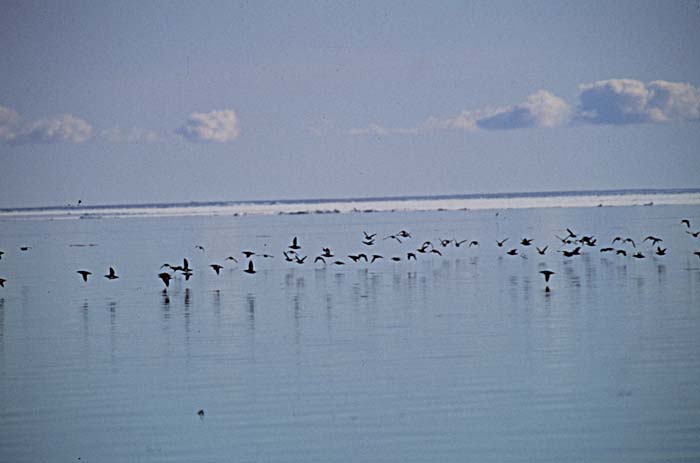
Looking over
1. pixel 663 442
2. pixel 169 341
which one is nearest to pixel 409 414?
pixel 663 442

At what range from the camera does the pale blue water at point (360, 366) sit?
500 inches

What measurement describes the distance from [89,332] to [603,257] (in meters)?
19.2

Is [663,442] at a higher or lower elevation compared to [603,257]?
lower

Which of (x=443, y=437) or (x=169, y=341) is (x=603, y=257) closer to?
(x=169, y=341)

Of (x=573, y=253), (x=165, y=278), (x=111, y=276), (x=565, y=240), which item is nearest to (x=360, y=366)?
(x=165, y=278)

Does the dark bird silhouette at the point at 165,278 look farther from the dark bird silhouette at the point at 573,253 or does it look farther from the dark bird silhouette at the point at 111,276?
the dark bird silhouette at the point at 573,253

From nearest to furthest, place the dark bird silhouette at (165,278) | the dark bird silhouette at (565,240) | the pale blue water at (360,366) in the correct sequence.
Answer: the pale blue water at (360,366)
the dark bird silhouette at (165,278)
the dark bird silhouette at (565,240)

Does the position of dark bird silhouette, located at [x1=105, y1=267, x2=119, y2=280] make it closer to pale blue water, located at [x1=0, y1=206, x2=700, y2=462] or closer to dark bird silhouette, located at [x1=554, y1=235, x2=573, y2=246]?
pale blue water, located at [x1=0, y1=206, x2=700, y2=462]

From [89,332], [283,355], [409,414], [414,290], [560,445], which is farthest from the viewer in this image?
[414,290]

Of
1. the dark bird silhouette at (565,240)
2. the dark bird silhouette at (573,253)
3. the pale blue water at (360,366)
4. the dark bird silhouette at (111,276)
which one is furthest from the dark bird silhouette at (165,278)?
the dark bird silhouette at (565,240)

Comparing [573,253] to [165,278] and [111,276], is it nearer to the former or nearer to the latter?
[165,278]

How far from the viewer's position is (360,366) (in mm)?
16812

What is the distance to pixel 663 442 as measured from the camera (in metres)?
12.2

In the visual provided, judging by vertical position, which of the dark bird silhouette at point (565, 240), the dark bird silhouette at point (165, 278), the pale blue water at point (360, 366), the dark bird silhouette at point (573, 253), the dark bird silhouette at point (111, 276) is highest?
the dark bird silhouette at point (565, 240)
